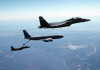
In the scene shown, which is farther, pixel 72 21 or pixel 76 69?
pixel 76 69

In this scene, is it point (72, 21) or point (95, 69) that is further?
point (95, 69)

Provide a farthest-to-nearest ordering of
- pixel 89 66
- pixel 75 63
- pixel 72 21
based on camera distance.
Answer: pixel 75 63, pixel 89 66, pixel 72 21

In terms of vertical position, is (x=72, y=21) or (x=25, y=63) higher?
(x=72, y=21)

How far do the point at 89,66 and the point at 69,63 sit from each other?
3314 centimetres

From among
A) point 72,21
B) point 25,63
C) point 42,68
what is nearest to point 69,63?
point 42,68

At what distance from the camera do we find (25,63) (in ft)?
527

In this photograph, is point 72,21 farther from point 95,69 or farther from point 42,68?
point 95,69

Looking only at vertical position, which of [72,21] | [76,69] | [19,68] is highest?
[72,21]

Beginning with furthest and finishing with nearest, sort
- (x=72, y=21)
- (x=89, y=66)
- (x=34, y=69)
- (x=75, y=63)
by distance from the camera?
(x=75, y=63), (x=89, y=66), (x=34, y=69), (x=72, y=21)

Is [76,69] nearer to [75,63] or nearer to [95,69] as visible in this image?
[75,63]

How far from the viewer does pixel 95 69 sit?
146 m

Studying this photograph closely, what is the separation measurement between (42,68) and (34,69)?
1246cm

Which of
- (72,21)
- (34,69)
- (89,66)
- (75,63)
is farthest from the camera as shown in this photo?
(75,63)

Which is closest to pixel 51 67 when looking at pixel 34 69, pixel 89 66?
pixel 34 69
